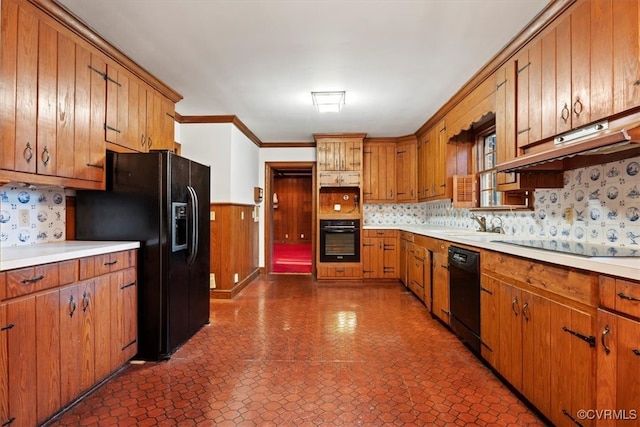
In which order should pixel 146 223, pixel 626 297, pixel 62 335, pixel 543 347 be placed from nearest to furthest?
pixel 626 297 → pixel 543 347 → pixel 62 335 → pixel 146 223

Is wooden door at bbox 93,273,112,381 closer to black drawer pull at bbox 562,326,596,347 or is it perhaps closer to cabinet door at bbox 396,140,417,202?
black drawer pull at bbox 562,326,596,347

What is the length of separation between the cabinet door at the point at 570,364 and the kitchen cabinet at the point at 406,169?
3.76 meters

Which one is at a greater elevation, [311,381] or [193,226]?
[193,226]

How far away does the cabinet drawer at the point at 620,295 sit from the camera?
124cm

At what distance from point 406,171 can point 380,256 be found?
1472 mm

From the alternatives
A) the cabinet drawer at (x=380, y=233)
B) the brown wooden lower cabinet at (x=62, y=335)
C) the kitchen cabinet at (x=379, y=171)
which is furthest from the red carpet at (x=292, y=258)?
the brown wooden lower cabinet at (x=62, y=335)

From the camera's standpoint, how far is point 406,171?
5430 millimetres

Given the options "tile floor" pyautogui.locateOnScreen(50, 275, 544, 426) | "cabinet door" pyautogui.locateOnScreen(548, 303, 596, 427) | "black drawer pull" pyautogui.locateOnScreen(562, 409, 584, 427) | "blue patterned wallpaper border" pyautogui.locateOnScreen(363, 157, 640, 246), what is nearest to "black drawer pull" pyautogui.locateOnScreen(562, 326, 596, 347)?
"cabinet door" pyautogui.locateOnScreen(548, 303, 596, 427)

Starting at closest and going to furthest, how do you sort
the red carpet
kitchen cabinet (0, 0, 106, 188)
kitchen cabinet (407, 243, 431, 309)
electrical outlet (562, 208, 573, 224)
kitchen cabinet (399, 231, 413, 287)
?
1. kitchen cabinet (0, 0, 106, 188)
2. electrical outlet (562, 208, 573, 224)
3. kitchen cabinet (407, 243, 431, 309)
4. kitchen cabinet (399, 231, 413, 287)
5. the red carpet

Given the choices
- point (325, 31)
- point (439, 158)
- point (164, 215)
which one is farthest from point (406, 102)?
point (164, 215)

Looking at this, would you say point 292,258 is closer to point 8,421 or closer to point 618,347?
point 8,421

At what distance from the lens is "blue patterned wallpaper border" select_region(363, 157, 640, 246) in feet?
6.14

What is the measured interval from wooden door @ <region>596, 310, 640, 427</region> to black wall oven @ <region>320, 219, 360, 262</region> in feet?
12.9

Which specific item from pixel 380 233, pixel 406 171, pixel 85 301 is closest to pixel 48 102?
pixel 85 301
